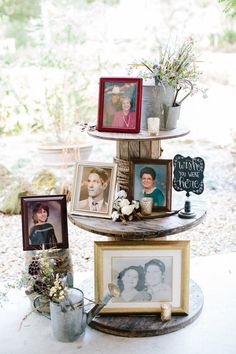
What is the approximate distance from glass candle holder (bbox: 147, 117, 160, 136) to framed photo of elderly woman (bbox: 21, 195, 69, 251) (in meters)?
0.52

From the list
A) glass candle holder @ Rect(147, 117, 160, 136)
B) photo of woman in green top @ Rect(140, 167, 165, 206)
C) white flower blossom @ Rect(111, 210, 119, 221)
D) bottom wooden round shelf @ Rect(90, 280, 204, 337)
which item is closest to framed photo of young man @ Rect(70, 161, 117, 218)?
white flower blossom @ Rect(111, 210, 119, 221)

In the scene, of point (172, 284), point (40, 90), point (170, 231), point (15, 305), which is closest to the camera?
point (170, 231)

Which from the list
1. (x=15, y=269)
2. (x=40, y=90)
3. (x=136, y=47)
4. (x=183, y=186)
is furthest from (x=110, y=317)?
(x=136, y=47)

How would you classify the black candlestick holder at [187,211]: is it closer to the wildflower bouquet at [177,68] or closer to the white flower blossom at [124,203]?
the white flower blossom at [124,203]

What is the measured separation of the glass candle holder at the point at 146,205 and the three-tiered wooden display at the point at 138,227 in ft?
0.14

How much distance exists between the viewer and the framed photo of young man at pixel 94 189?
7.94 feet

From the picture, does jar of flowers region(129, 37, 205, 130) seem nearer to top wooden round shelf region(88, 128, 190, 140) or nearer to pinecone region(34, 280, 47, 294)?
top wooden round shelf region(88, 128, 190, 140)

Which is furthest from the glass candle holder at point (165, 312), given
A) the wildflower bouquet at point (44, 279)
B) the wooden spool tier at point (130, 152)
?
the wooden spool tier at point (130, 152)

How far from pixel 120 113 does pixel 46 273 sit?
0.80 m

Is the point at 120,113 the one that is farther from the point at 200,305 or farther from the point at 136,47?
the point at 136,47

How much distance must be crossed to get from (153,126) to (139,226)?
45 cm

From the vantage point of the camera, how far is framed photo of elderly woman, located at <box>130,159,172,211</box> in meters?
2.42

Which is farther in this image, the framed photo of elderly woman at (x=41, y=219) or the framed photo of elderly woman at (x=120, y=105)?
the framed photo of elderly woman at (x=41, y=219)

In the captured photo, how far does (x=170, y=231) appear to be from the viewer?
2.26m
